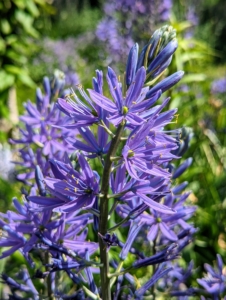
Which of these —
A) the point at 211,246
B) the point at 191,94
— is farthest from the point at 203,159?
the point at 211,246

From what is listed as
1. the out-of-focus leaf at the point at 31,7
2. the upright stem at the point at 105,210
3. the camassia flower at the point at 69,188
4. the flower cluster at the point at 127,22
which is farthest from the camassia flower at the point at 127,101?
the out-of-focus leaf at the point at 31,7

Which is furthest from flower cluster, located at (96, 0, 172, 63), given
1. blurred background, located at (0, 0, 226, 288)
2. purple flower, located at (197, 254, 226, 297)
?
purple flower, located at (197, 254, 226, 297)

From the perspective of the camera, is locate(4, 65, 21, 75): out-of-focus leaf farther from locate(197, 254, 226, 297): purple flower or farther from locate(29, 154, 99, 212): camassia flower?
locate(29, 154, 99, 212): camassia flower

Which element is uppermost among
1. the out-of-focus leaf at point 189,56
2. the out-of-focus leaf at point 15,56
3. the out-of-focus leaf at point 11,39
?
the out-of-focus leaf at point 11,39

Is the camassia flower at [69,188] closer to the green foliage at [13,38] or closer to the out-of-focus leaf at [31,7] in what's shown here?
the green foliage at [13,38]

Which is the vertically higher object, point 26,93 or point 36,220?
point 26,93

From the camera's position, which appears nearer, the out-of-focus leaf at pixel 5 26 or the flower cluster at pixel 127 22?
the flower cluster at pixel 127 22

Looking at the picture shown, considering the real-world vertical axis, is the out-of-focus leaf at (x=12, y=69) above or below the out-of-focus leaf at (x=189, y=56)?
above

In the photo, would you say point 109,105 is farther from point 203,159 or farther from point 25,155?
point 203,159

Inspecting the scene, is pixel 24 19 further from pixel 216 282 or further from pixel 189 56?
pixel 216 282
